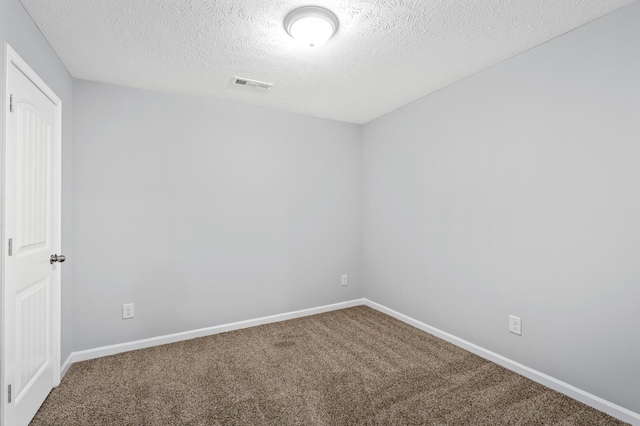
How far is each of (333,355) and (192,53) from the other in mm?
2636

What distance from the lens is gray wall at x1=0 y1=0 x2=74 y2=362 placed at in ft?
5.32

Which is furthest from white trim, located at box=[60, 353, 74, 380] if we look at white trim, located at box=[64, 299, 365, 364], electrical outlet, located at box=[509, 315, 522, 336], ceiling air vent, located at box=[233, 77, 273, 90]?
electrical outlet, located at box=[509, 315, 522, 336]

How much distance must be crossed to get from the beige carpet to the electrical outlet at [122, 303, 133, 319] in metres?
0.33

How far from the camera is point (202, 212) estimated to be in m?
3.18

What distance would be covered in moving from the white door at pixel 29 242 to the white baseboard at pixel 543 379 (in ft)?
10.1

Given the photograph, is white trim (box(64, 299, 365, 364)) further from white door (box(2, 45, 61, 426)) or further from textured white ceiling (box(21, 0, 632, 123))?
textured white ceiling (box(21, 0, 632, 123))

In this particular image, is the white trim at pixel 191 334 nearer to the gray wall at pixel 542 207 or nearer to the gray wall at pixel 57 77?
the gray wall at pixel 57 77

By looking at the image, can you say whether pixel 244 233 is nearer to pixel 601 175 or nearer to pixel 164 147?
pixel 164 147

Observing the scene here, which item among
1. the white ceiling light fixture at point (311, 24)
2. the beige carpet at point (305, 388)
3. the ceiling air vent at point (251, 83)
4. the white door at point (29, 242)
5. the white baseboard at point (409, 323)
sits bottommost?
the beige carpet at point (305, 388)

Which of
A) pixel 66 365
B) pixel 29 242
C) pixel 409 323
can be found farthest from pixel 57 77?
pixel 409 323

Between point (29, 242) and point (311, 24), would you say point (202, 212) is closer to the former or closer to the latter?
point (29, 242)

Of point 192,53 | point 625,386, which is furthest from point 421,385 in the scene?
point 192,53

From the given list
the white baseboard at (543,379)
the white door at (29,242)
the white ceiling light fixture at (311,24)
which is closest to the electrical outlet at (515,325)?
the white baseboard at (543,379)

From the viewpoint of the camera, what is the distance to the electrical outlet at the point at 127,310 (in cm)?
283
